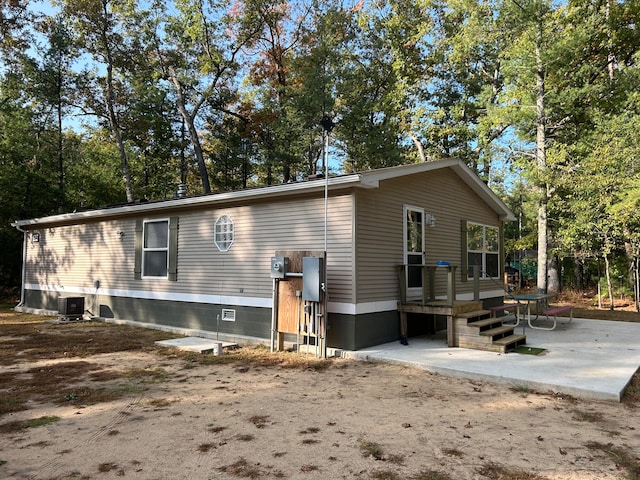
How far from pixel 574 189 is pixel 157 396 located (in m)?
12.7

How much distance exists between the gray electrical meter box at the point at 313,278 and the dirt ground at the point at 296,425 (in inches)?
38.2

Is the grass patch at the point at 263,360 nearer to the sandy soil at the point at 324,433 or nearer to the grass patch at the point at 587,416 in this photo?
the sandy soil at the point at 324,433

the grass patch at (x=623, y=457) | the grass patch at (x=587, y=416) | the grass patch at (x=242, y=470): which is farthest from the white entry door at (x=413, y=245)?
the grass patch at (x=242, y=470)

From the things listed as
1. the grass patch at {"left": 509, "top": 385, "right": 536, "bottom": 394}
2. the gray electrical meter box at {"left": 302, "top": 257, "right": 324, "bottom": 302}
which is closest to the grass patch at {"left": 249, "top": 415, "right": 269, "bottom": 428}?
the gray electrical meter box at {"left": 302, "top": 257, "right": 324, "bottom": 302}

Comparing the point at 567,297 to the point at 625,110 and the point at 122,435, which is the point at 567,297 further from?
the point at 122,435

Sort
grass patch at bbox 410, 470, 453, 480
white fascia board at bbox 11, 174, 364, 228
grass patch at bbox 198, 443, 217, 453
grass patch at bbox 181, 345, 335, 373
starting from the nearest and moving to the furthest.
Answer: grass patch at bbox 410, 470, 453, 480 < grass patch at bbox 198, 443, 217, 453 < grass patch at bbox 181, 345, 335, 373 < white fascia board at bbox 11, 174, 364, 228

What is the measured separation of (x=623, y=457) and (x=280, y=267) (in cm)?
462

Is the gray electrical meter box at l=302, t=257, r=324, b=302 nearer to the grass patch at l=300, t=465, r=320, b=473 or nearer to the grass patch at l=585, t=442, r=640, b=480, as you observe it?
the grass patch at l=300, t=465, r=320, b=473

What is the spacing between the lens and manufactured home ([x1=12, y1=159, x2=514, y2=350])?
6.47m

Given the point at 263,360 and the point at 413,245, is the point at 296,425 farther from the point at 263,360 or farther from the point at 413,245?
the point at 413,245

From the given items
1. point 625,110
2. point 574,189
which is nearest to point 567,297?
point 574,189

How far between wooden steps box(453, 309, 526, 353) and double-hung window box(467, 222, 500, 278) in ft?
8.67

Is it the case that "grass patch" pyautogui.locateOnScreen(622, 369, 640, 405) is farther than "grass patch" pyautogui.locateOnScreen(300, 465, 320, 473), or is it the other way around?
"grass patch" pyautogui.locateOnScreen(622, 369, 640, 405)

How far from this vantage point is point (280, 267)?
257 inches
